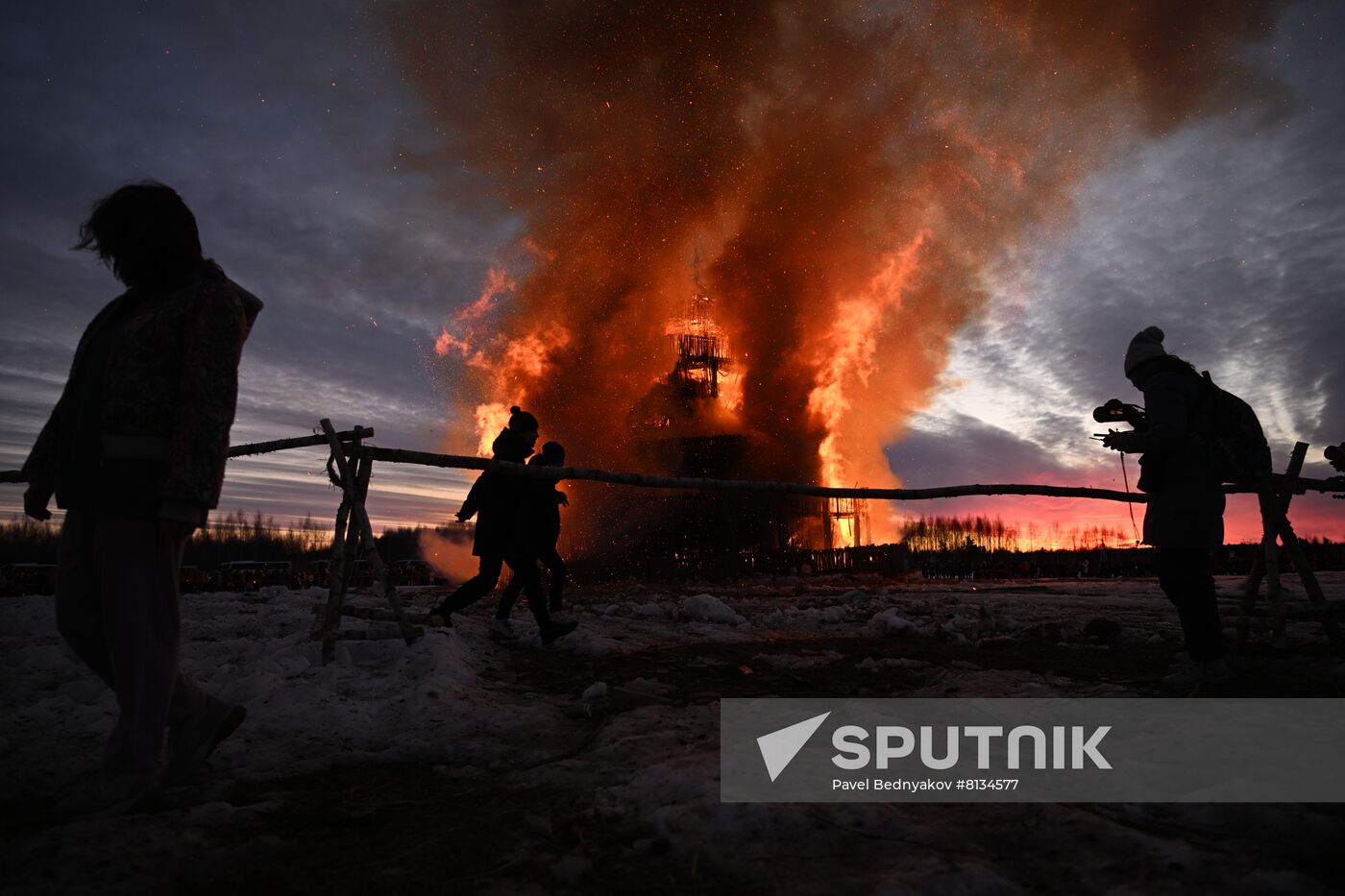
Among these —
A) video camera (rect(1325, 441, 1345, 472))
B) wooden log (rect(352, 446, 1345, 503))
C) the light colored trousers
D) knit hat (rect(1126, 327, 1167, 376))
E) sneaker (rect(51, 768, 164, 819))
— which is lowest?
sneaker (rect(51, 768, 164, 819))

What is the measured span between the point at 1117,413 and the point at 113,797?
5907 millimetres

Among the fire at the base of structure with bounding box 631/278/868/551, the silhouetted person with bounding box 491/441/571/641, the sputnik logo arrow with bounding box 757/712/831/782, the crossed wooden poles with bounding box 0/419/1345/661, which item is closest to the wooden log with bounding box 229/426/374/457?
the crossed wooden poles with bounding box 0/419/1345/661

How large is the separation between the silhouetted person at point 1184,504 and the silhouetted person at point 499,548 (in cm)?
451

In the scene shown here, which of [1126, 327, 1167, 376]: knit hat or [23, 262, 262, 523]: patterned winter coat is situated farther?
[1126, 327, 1167, 376]: knit hat

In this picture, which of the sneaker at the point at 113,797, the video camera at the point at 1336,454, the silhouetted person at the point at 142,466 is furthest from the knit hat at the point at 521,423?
the video camera at the point at 1336,454

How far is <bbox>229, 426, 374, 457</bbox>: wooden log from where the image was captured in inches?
203

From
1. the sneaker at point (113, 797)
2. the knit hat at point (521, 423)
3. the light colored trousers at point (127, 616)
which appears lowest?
the sneaker at point (113, 797)

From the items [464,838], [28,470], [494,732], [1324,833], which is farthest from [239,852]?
[1324,833]

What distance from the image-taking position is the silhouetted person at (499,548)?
244 inches

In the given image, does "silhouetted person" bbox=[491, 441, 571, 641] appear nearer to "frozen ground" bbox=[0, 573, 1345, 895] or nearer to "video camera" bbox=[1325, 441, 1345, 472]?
"frozen ground" bbox=[0, 573, 1345, 895]

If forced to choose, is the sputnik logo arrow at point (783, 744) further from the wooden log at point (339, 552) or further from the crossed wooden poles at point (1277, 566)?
the crossed wooden poles at point (1277, 566)

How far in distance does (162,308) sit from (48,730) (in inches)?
84.1

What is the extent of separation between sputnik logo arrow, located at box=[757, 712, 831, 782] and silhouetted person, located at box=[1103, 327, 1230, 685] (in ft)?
8.17

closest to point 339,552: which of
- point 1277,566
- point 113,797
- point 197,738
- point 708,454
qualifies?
point 197,738
